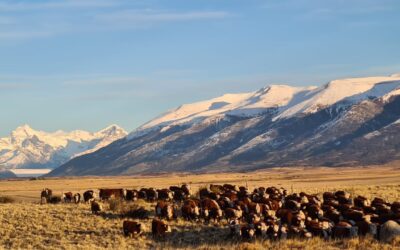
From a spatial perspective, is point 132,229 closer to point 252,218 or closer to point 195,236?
point 195,236

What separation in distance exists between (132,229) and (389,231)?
11.5 m

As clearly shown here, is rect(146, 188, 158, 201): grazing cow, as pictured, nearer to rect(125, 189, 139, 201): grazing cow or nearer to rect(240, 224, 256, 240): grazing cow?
rect(125, 189, 139, 201): grazing cow

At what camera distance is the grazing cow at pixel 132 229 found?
98.5ft

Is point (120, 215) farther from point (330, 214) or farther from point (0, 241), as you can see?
point (330, 214)

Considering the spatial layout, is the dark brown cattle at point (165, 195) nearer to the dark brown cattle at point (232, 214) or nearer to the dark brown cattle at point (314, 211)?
the dark brown cattle at point (232, 214)

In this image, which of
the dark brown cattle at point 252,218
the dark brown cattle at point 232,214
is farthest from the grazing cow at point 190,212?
the dark brown cattle at point 252,218

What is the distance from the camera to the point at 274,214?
3266 cm

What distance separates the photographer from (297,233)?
27828 mm

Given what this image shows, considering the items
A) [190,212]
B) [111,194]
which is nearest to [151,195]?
[111,194]

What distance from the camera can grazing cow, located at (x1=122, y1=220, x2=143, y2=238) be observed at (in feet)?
98.5

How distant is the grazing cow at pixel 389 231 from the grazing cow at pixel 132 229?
10.9m

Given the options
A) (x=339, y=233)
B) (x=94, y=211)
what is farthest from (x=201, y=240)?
(x=94, y=211)

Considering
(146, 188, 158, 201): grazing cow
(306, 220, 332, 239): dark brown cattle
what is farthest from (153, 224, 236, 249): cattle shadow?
(146, 188, 158, 201): grazing cow

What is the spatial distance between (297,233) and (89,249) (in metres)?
8.86
